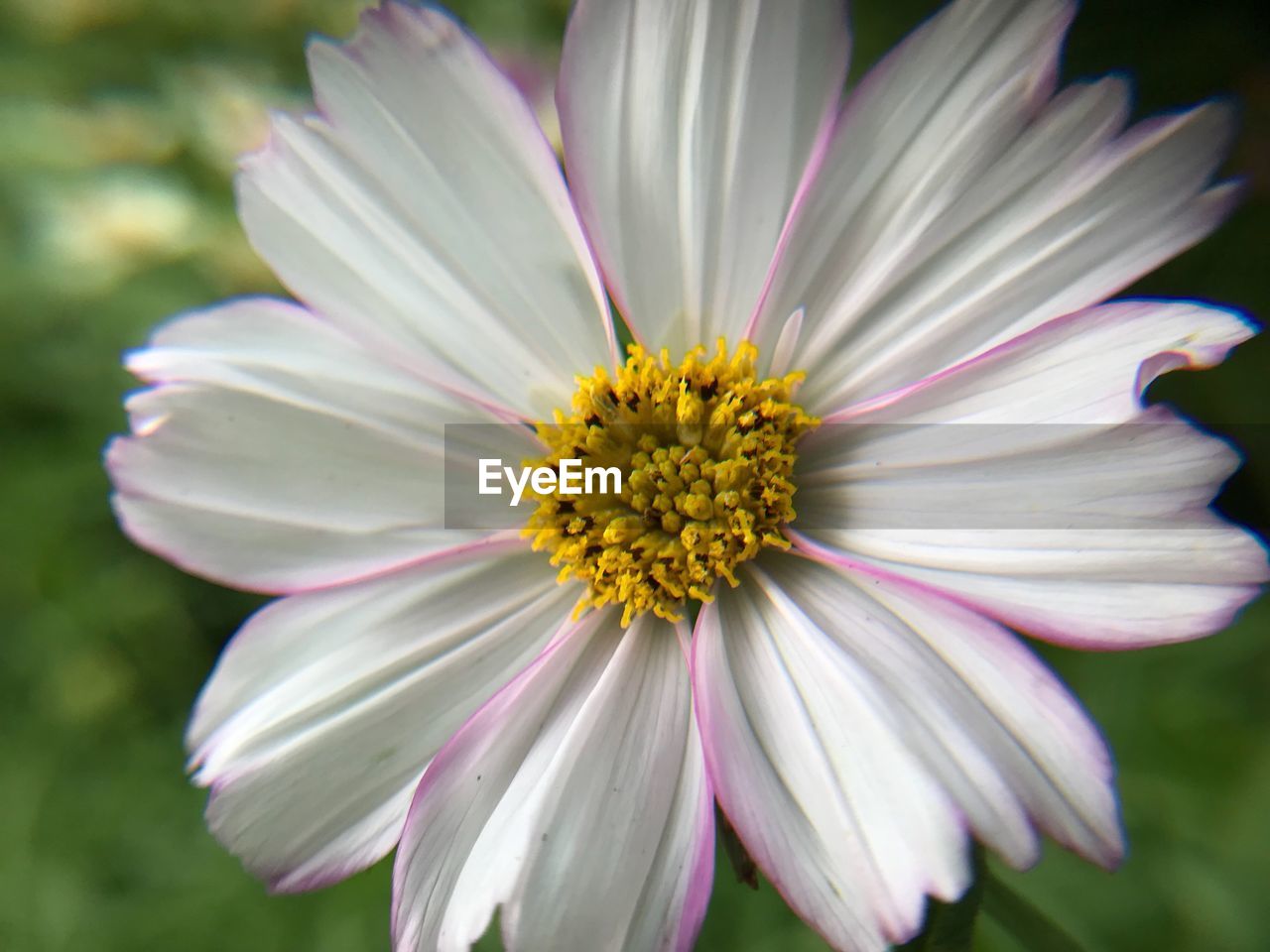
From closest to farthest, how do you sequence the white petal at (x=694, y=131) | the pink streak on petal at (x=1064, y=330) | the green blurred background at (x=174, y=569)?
the pink streak on petal at (x=1064, y=330) < the white petal at (x=694, y=131) < the green blurred background at (x=174, y=569)

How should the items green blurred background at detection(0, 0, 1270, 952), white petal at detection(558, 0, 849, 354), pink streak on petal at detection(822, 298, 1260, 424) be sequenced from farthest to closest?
green blurred background at detection(0, 0, 1270, 952), white petal at detection(558, 0, 849, 354), pink streak on petal at detection(822, 298, 1260, 424)

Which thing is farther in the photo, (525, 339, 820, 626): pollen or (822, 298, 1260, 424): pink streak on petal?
(525, 339, 820, 626): pollen

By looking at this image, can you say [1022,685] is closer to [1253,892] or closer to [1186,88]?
[1253,892]

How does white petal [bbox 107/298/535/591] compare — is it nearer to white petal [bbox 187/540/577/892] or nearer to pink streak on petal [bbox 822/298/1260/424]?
white petal [bbox 187/540/577/892]

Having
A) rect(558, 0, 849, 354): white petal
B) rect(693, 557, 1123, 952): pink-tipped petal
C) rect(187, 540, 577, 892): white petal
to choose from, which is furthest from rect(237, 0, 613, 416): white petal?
rect(693, 557, 1123, 952): pink-tipped petal

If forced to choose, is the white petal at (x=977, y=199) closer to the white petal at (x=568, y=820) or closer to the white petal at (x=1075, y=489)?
the white petal at (x=1075, y=489)

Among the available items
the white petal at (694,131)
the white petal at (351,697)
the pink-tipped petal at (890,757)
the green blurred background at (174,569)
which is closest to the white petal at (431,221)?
the white petal at (694,131)
